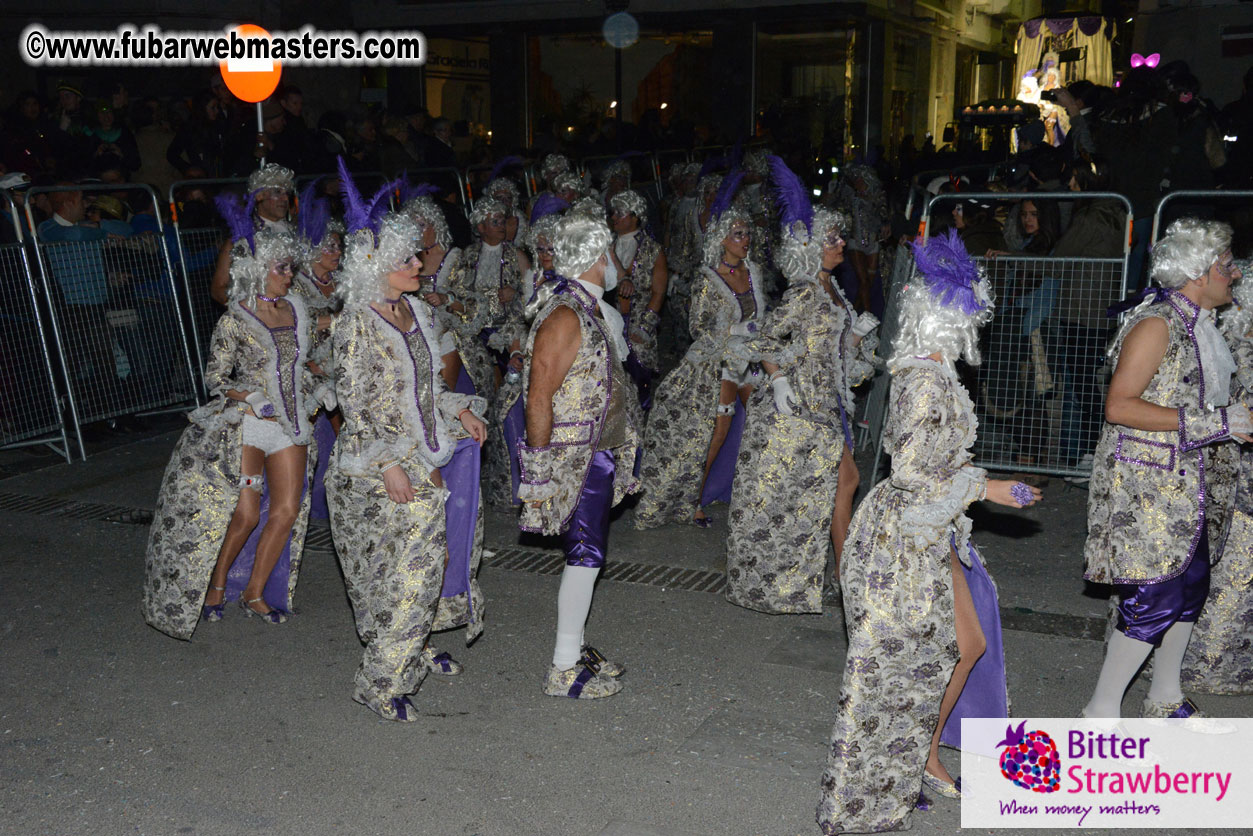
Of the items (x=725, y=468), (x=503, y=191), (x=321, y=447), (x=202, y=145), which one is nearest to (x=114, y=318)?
(x=202, y=145)

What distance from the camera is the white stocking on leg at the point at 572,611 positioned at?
4551 mm

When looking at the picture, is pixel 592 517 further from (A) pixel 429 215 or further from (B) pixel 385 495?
(A) pixel 429 215

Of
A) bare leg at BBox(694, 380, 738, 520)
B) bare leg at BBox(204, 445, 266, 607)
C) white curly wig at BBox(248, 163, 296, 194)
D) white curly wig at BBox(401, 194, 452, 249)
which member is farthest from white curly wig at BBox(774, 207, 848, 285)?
white curly wig at BBox(248, 163, 296, 194)

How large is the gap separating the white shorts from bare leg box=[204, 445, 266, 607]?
39mm

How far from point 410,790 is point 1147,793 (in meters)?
2.44

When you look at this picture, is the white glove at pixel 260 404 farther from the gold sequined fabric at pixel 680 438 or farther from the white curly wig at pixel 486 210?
the white curly wig at pixel 486 210

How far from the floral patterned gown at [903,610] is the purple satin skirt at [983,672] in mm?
189

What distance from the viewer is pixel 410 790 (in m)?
3.95

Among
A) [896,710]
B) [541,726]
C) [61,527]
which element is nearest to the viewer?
[896,710]

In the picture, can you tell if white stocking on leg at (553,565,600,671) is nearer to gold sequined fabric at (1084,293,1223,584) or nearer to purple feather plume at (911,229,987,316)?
purple feather plume at (911,229,987,316)

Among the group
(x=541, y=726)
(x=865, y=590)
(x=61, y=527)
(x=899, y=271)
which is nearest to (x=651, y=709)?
(x=541, y=726)

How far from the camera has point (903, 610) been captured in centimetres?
350

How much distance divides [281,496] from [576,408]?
1.69 m

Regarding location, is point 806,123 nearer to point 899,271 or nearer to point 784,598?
point 899,271
